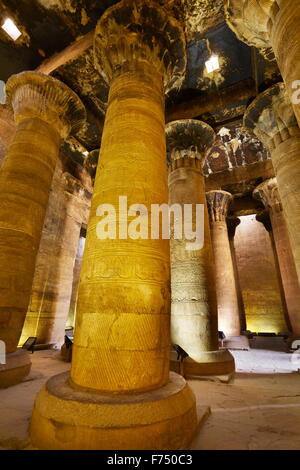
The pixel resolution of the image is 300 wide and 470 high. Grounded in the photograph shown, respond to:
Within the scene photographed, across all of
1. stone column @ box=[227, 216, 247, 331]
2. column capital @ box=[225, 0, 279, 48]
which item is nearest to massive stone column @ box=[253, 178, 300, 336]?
stone column @ box=[227, 216, 247, 331]

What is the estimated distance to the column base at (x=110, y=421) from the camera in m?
1.76

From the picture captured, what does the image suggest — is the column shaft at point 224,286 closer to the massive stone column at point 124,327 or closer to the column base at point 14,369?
the column base at point 14,369

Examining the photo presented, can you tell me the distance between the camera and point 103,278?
2393mm

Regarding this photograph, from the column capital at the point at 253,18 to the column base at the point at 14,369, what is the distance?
6.73 m

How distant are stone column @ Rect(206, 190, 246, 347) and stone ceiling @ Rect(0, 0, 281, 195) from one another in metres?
4.54

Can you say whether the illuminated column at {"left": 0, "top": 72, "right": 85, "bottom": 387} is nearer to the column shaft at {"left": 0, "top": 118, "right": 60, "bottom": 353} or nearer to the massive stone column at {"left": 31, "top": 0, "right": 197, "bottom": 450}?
the column shaft at {"left": 0, "top": 118, "right": 60, "bottom": 353}

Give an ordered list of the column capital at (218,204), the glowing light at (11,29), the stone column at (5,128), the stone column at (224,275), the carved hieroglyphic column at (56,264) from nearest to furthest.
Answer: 1. the glowing light at (11,29)
2. the stone column at (5,128)
3. the carved hieroglyphic column at (56,264)
4. the stone column at (224,275)
5. the column capital at (218,204)

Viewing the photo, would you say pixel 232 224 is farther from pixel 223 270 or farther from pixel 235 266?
pixel 223 270

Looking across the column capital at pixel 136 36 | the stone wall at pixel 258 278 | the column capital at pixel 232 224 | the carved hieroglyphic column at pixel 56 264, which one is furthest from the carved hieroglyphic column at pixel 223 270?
the column capital at pixel 136 36

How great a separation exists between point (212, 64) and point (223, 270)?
8.20 metres

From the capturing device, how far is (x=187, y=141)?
23.8 ft

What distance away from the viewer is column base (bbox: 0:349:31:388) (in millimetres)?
3717
